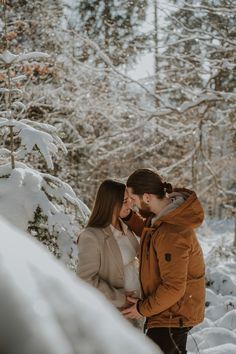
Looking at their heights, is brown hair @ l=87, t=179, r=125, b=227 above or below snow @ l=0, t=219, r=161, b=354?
below

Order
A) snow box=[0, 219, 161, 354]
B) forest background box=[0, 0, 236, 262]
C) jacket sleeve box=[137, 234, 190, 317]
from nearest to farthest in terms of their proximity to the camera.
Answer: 1. snow box=[0, 219, 161, 354]
2. jacket sleeve box=[137, 234, 190, 317]
3. forest background box=[0, 0, 236, 262]

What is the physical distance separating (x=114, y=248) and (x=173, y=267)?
416mm

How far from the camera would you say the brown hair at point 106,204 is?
10.3 ft

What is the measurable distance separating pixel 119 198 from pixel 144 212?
254 mm

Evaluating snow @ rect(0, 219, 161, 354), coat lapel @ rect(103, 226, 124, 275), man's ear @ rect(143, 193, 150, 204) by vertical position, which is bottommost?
coat lapel @ rect(103, 226, 124, 275)

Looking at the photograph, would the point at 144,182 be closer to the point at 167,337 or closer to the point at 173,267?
the point at 173,267

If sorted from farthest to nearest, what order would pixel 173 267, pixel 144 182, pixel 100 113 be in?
pixel 100 113 → pixel 144 182 → pixel 173 267

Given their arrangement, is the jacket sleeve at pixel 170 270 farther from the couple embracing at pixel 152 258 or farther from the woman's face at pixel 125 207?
the woman's face at pixel 125 207

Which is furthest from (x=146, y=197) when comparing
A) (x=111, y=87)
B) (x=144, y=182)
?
(x=111, y=87)

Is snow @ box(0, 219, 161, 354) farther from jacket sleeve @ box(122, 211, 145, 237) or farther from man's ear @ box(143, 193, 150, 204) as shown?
jacket sleeve @ box(122, 211, 145, 237)

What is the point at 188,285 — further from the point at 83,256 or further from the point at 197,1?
the point at 197,1

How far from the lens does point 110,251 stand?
121 inches

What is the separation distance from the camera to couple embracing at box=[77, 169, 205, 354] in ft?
9.69

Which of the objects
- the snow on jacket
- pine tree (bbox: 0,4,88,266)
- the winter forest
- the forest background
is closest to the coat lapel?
the snow on jacket
